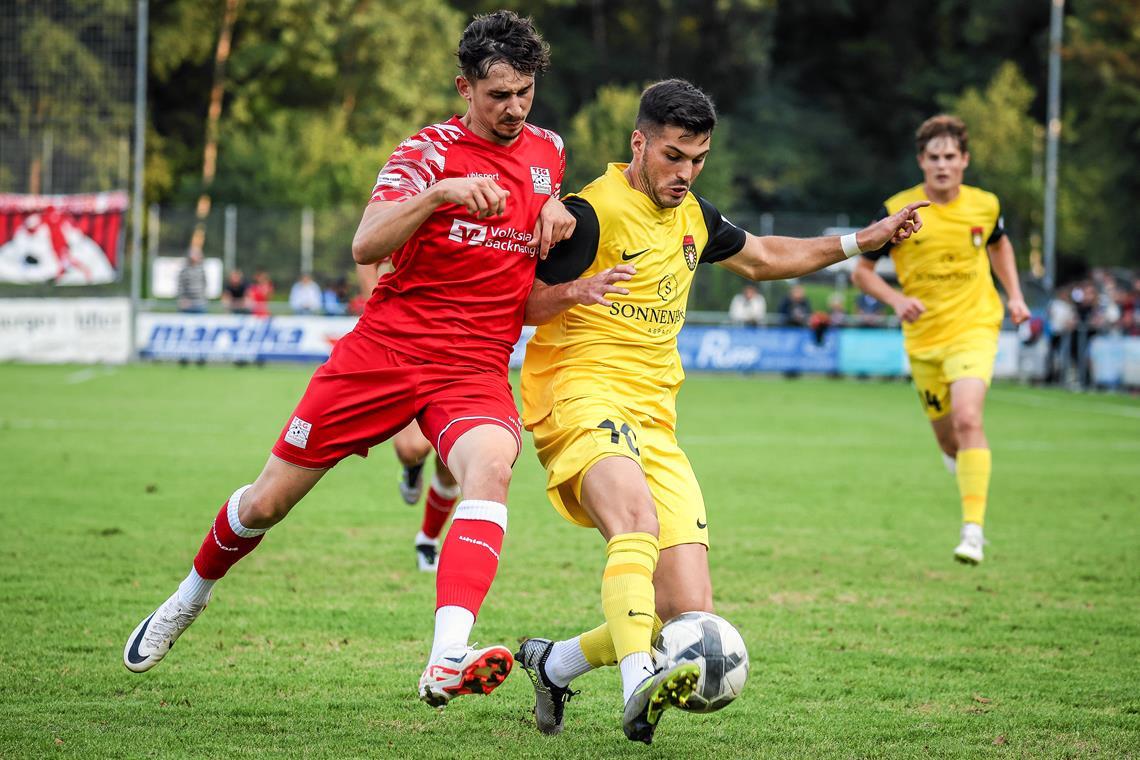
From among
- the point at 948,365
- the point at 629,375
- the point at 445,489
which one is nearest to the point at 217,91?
the point at 948,365

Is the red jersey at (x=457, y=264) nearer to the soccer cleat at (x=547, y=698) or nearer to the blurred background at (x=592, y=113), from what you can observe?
the soccer cleat at (x=547, y=698)

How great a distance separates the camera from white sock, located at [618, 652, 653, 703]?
4.23 m

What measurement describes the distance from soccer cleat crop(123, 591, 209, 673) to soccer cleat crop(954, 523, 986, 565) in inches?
183

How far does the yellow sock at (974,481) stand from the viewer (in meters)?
8.42

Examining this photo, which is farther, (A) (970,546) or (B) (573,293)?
(A) (970,546)

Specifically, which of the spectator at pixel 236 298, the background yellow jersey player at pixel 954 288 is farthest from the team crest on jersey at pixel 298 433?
the spectator at pixel 236 298

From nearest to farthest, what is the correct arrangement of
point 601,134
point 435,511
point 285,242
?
1. point 435,511
2. point 285,242
3. point 601,134

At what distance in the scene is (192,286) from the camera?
2878cm

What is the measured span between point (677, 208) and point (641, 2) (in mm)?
53792

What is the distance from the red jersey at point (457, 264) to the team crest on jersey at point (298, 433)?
400mm

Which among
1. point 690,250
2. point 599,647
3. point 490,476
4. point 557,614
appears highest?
point 690,250

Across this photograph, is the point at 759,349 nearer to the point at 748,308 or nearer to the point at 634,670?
the point at 748,308

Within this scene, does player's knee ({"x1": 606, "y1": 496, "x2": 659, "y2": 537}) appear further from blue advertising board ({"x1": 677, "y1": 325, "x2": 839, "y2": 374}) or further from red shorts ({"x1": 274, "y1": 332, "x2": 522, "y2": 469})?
blue advertising board ({"x1": 677, "y1": 325, "x2": 839, "y2": 374})

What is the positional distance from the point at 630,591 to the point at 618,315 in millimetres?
1125
